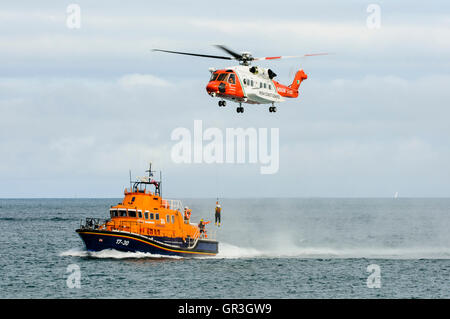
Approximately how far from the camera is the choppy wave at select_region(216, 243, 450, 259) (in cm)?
6122

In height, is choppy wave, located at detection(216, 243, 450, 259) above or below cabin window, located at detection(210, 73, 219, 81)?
below

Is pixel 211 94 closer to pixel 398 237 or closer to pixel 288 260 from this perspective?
pixel 288 260

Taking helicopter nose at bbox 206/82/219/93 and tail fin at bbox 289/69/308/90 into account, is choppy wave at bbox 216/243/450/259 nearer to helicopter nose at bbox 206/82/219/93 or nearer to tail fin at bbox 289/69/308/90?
tail fin at bbox 289/69/308/90

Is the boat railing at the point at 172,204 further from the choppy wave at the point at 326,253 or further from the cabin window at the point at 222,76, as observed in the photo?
the cabin window at the point at 222,76

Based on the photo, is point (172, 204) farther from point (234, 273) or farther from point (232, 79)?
point (232, 79)

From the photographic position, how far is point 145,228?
51.6m

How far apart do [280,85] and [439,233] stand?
64916 millimetres

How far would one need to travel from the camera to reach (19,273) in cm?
5038

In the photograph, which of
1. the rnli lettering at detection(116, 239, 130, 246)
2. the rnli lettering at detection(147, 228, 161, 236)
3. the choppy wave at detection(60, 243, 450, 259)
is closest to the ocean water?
the choppy wave at detection(60, 243, 450, 259)

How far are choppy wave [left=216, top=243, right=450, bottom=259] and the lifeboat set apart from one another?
5.63 metres

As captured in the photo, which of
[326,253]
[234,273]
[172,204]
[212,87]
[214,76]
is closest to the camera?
[212,87]

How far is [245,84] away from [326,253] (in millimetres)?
28501

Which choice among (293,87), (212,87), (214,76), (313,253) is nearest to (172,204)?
(293,87)
